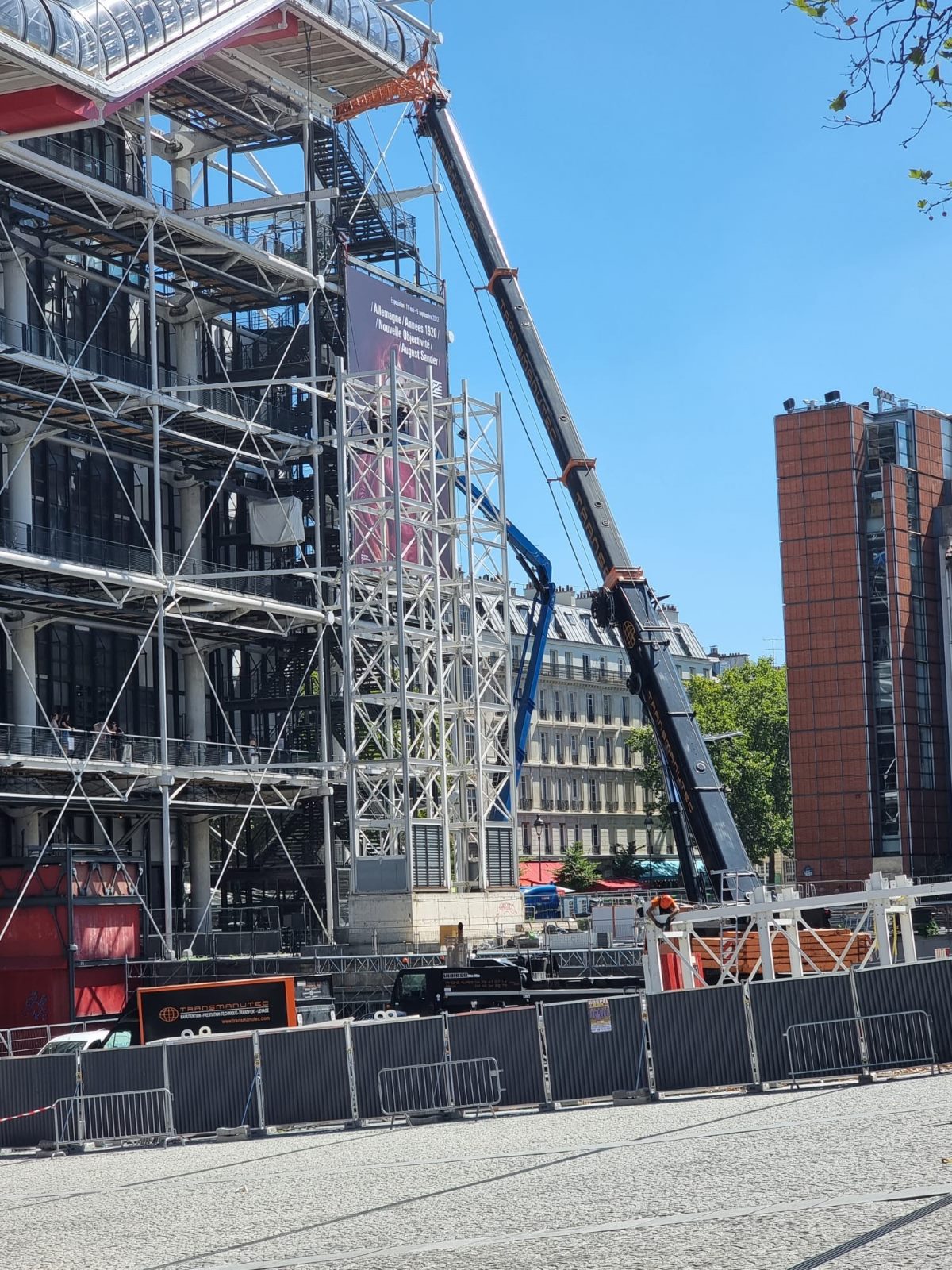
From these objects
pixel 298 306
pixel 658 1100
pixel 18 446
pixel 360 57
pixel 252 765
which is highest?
pixel 360 57

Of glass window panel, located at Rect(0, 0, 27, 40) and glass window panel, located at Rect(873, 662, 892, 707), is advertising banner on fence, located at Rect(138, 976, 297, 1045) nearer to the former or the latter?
glass window panel, located at Rect(0, 0, 27, 40)

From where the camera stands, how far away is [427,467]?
55.9m

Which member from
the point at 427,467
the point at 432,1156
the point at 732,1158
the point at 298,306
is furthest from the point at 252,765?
the point at 732,1158

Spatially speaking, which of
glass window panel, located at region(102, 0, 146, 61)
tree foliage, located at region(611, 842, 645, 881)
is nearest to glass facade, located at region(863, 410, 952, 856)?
tree foliage, located at region(611, 842, 645, 881)

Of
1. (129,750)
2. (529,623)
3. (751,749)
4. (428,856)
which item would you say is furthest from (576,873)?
(129,750)

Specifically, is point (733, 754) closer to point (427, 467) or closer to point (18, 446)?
point (427, 467)

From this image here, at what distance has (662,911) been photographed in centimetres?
3319

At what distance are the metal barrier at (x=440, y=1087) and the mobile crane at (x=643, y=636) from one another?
13.0m

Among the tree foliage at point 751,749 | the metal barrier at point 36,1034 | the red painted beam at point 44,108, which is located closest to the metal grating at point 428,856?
the metal barrier at point 36,1034

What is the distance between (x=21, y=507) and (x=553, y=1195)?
36.9 metres

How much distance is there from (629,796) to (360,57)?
205 feet

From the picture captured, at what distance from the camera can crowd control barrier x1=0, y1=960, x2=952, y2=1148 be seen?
79.3 ft

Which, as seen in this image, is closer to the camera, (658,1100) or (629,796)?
(658,1100)

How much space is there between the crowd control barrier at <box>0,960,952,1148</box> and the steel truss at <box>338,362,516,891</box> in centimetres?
2452
